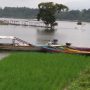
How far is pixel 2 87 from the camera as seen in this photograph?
11641 mm

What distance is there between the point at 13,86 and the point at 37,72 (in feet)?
10.1

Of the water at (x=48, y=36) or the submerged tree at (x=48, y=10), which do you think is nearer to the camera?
the water at (x=48, y=36)

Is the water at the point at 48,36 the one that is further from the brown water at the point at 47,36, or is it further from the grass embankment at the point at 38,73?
the grass embankment at the point at 38,73

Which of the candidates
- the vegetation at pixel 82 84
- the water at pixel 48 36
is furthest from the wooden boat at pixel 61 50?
the water at pixel 48 36

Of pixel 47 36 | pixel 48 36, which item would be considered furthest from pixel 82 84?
pixel 48 36

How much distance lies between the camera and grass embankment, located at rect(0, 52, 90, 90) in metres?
12.1

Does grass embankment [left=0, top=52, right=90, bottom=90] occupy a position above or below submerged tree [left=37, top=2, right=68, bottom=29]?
above

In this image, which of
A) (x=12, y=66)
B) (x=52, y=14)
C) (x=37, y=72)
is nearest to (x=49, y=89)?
(x=37, y=72)

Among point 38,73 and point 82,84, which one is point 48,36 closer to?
point 38,73

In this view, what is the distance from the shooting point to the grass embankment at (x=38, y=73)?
12080 mm

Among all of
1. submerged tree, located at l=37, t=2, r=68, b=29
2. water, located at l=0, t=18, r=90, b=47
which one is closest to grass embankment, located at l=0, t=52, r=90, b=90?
water, located at l=0, t=18, r=90, b=47

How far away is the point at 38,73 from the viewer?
1464 cm

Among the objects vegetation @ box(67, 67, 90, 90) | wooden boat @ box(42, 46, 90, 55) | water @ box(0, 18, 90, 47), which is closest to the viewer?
vegetation @ box(67, 67, 90, 90)

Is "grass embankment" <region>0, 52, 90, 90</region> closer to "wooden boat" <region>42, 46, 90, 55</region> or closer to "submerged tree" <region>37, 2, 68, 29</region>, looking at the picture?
"wooden boat" <region>42, 46, 90, 55</region>
